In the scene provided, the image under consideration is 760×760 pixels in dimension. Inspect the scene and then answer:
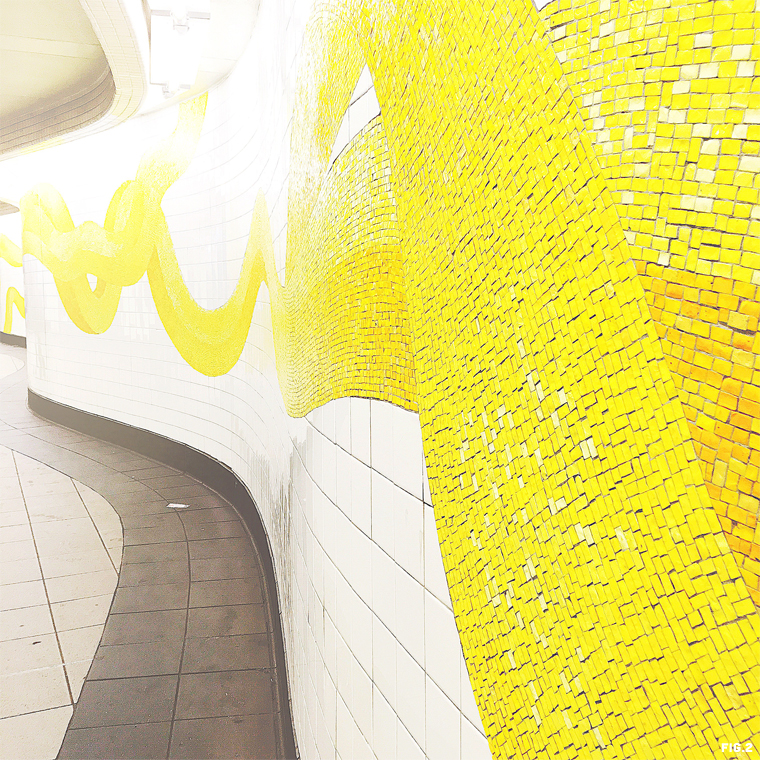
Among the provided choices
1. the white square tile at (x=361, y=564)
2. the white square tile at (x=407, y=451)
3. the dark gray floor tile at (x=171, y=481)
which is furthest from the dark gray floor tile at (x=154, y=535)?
the white square tile at (x=407, y=451)

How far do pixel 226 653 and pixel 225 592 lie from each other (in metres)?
0.61

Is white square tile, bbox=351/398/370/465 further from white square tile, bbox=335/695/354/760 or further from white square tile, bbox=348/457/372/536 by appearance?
white square tile, bbox=335/695/354/760

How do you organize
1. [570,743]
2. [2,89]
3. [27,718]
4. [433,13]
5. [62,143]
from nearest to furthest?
[570,743], [433,13], [27,718], [2,89], [62,143]

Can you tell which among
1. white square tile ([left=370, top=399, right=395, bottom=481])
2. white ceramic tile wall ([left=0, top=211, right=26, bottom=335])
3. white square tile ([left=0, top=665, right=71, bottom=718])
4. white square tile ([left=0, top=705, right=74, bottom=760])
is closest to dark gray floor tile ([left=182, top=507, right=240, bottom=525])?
white square tile ([left=0, top=665, right=71, bottom=718])

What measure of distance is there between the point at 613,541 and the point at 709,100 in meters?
0.32

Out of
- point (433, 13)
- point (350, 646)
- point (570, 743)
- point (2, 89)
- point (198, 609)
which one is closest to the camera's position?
point (570, 743)

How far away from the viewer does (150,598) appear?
3.36 meters

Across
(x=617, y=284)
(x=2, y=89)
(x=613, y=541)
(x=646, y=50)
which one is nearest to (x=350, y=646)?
(x=613, y=541)

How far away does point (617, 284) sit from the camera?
486 millimetres

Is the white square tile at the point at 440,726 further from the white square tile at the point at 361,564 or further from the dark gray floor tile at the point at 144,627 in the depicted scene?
the dark gray floor tile at the point at 144,627

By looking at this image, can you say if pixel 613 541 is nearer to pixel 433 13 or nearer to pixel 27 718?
pixel 433 13

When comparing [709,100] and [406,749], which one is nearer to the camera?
[709,100]

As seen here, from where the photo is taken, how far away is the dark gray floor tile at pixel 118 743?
2.18 metres

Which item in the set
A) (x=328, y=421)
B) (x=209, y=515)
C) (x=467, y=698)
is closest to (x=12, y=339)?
(x=209, y=515)
